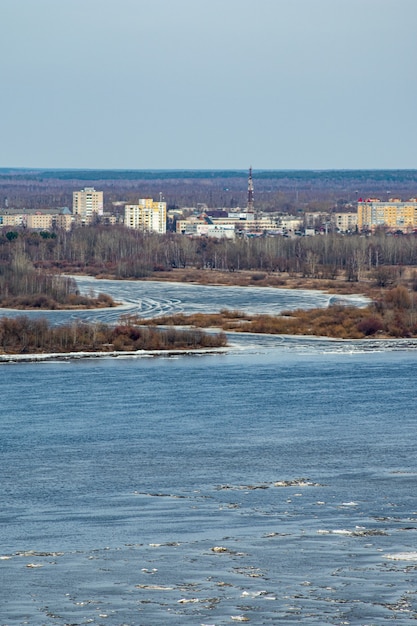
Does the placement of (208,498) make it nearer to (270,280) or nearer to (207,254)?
(270,280)

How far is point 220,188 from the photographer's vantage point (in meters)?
98.1

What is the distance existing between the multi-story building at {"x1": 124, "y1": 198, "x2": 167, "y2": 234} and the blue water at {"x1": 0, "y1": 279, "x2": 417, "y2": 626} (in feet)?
129

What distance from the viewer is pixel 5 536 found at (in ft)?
25.8

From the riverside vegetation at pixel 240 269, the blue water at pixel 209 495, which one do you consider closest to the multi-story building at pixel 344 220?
the riverside vegetation at pixel 240 269

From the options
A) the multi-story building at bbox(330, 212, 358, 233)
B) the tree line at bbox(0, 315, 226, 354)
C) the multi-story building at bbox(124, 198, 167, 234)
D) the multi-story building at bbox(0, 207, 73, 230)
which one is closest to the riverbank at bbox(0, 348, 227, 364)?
the tree line at bbox(0, 315, 226, 354)

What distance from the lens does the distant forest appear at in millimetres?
75688

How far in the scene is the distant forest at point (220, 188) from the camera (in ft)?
248

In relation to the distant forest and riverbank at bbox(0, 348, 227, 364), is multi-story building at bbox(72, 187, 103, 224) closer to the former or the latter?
the distant forest

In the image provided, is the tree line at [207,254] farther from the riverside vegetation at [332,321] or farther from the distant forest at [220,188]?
the distant forest at [220,188]

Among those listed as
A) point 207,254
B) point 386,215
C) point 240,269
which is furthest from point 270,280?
point 386,215

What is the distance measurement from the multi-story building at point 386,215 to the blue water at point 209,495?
42936 millimetres

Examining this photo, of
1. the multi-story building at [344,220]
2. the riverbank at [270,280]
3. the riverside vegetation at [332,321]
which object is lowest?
the riverbank at [270,280]

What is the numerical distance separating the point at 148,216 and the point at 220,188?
1704 inches

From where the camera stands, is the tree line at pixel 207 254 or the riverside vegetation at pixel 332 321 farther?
the tree line at pixel 207 254
